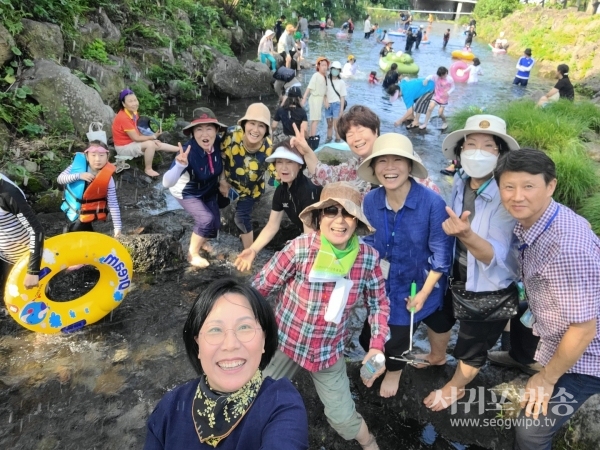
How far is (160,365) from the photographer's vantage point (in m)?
4.06

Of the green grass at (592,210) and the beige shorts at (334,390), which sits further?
the green grass at (592,210)

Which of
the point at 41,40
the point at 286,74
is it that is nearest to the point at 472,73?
the point at 286,74

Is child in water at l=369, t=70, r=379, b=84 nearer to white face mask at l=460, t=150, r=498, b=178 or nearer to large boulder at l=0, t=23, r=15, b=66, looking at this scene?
large boulder at l=0, t=23, r=15, b=66

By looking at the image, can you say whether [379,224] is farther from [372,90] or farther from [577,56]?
[577,56]

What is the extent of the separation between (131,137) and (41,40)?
3273 mm

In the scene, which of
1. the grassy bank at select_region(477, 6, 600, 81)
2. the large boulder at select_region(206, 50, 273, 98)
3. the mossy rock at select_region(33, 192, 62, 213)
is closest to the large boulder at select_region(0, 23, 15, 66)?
the mossy rock at select_region(33, 192, 62, 213)

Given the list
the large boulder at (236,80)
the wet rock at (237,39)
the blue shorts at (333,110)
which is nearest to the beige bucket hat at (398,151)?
the blue shorts at (333,110)

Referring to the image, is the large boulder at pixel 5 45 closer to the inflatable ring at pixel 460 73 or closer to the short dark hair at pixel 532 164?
the short dark hair at pixel 532 164

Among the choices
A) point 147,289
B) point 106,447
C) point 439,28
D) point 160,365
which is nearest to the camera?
point 106,447

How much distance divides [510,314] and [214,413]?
213 centimetres

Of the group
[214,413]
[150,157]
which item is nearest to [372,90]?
[150,157]

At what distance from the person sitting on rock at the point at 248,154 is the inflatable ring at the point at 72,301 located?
153 centimetres

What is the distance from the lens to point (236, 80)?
13531 millimetres

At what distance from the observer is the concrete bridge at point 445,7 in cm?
5216
